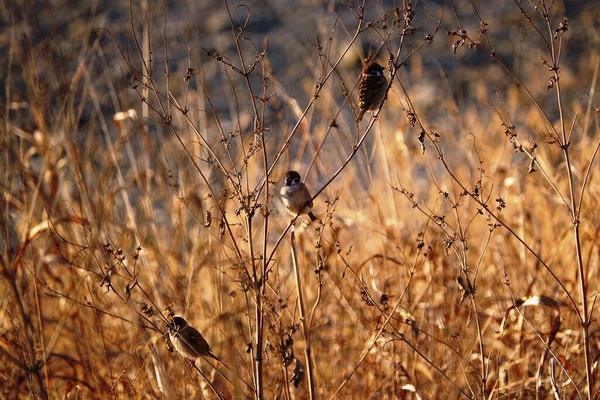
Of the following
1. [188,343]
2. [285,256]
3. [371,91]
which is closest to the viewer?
[188,343]

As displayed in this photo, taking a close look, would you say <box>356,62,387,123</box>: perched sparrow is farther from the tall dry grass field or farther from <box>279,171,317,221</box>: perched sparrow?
<box>279,171,317,221</box>: perched sparrow

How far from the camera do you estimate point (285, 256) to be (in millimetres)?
4207

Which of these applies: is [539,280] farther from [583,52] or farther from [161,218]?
[583,52]

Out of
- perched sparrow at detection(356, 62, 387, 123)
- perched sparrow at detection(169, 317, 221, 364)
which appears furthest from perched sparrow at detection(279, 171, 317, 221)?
perched sparrow at detection(169, 317, 221, 364)

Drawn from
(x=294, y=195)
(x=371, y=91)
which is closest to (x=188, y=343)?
(x=294, y=195)

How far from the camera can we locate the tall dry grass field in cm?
221

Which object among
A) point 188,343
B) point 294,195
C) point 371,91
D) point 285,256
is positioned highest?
point 285,256

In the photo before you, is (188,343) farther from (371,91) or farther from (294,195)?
(371,91)

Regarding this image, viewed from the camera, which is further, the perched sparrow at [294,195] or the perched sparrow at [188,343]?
the perched sparrow at [294,195]

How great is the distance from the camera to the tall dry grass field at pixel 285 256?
2209 mm

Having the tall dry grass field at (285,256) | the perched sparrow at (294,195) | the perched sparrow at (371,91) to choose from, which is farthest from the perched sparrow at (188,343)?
the perched sparrow at (371,91)

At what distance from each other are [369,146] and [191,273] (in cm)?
411

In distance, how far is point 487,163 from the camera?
15.0 feet

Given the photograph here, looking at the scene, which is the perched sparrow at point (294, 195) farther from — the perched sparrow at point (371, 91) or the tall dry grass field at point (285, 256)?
the perched sparrow at point (371, 91)
